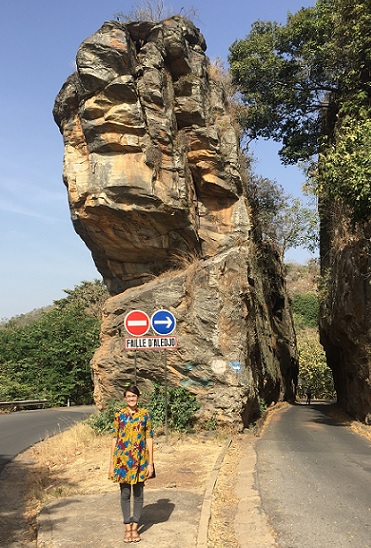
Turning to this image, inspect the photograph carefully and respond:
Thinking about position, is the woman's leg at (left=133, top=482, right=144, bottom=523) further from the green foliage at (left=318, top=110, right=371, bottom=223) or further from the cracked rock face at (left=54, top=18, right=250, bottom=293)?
the cracked rock face at (left=54, top=18, right=250, bottom=293)

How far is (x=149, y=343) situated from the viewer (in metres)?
10.1

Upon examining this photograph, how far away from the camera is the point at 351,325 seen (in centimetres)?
1734

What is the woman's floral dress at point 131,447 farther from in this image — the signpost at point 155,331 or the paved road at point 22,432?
the paved road at point 22,432

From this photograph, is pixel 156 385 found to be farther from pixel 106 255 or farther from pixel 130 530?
pixel 130 530

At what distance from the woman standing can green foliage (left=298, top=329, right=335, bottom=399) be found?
157ft

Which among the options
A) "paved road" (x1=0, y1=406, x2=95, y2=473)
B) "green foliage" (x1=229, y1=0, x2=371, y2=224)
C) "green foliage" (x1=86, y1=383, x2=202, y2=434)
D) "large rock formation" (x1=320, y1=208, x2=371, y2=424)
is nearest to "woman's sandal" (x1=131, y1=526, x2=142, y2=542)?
"paved road" (x1=0, y1=406, x2=95, y2=473)

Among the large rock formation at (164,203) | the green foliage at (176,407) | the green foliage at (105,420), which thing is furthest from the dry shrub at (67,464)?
the large rock formation at (164,203)

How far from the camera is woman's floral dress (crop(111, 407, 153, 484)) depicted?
16.9ft

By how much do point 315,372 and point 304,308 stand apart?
84.4 feet

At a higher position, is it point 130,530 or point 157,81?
point 157,81

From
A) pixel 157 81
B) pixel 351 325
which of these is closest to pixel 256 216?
pixel 351 325

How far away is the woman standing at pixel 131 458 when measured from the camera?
5.09m

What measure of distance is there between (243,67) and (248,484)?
1914 centimetres

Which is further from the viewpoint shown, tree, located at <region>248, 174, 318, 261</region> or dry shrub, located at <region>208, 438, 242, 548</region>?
tree, located at <region>248, 174, 318, 261</region>
